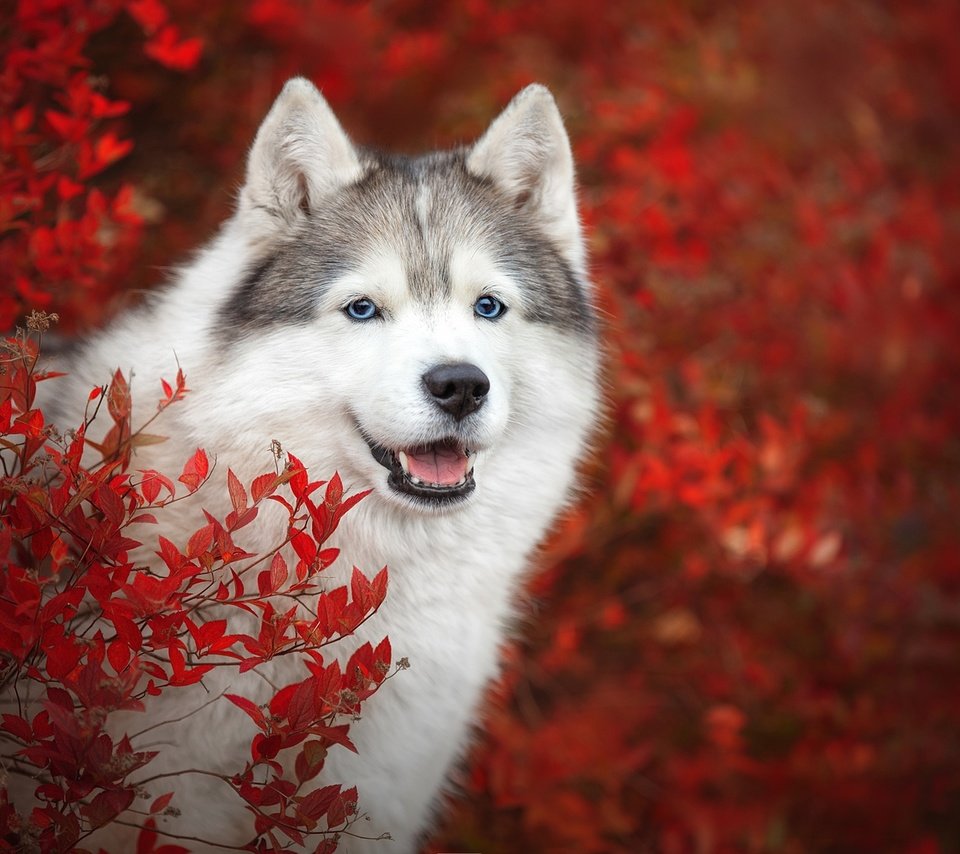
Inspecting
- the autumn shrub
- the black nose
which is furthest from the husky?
the autumn shrub

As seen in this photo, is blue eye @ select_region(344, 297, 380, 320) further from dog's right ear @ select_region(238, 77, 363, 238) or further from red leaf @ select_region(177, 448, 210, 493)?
red leaf @ select_region(177, 448, 210, 493)

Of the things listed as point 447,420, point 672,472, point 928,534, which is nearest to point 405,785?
point 447,420

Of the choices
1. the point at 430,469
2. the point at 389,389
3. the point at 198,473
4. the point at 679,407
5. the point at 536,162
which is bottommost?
the point at 679,407

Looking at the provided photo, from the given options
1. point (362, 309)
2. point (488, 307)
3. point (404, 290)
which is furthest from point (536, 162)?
point (362, 309)

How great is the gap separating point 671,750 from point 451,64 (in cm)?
443

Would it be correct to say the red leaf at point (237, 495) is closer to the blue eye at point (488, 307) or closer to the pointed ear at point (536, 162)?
the blue eye at point (488, 307)

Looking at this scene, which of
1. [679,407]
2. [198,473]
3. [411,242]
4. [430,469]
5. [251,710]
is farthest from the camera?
[679,407]

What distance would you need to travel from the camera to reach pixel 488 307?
292 centimetres

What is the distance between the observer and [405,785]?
2828 mm

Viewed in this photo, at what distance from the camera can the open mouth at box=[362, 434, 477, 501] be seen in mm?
2670

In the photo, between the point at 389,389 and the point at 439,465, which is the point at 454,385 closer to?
the point at 389,389

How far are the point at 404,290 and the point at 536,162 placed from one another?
2.67ft

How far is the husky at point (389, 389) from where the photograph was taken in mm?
2598

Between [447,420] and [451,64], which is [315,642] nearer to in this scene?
[447,420]
